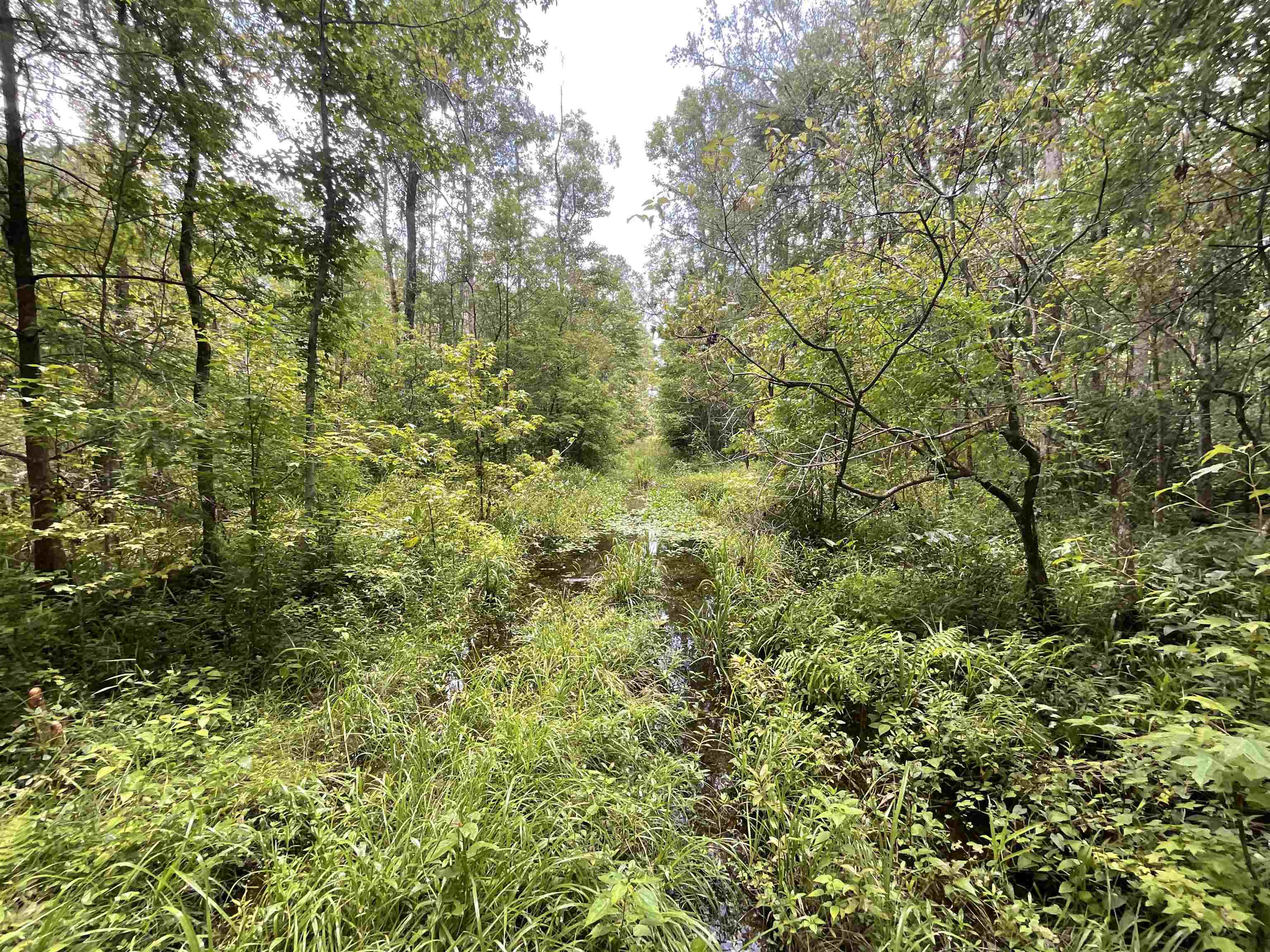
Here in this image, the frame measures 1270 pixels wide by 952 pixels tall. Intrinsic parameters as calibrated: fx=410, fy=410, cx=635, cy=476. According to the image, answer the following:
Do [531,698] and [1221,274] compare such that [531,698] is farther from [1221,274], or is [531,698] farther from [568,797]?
[1221,274]

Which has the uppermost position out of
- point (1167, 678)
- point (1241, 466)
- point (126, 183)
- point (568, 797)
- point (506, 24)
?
point (506, 24)

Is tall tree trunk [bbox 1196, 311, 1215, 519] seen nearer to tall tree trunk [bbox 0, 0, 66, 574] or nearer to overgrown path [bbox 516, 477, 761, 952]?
overgrown path [bbox 516, 477, 761, 952]

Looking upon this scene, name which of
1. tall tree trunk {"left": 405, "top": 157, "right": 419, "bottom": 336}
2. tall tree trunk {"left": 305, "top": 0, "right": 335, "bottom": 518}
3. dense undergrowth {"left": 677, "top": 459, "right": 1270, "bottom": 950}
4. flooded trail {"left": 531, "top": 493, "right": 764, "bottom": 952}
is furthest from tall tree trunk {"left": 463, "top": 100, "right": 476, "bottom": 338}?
dense undergrowth {"left": 677, "top": 459, "right": 1270, "bottom": 950}

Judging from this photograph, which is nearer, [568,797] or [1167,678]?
[1167,678]

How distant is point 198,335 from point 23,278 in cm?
81

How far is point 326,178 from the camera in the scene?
3879 millimetres

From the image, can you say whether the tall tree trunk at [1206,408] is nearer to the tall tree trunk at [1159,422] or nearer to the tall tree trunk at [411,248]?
the tall tree trunk at [1159,422]

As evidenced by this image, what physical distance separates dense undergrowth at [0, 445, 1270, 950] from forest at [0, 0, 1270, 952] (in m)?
0.03

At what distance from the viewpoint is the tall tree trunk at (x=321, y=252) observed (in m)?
3.77

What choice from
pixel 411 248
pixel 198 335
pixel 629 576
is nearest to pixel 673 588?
pixel 629 576

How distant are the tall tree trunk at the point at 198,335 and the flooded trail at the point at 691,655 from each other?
9.98ft

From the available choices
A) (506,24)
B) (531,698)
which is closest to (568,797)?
(531,698)

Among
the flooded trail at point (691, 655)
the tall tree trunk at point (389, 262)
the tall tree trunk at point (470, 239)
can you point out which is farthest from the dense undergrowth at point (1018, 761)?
the tall tree trunk at point (389, 262)

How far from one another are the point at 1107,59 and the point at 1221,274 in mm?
1454
